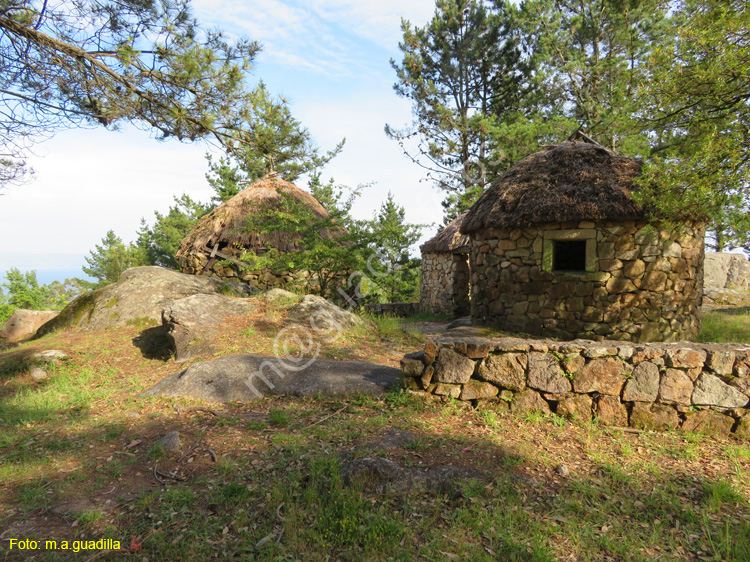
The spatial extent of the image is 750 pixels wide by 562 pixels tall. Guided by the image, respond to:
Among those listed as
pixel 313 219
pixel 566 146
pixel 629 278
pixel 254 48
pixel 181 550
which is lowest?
pixel 181 550

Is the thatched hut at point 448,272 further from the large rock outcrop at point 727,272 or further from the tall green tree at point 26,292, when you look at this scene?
the tall green tree at point 26,292

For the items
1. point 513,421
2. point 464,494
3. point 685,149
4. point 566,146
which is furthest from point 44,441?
point 566,146

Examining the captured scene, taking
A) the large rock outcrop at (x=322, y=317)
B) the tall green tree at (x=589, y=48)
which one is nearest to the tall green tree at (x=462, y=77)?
the tall green tree at (x=589, y=48)

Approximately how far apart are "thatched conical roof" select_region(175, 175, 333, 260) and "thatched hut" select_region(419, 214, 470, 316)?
3815 millimetres

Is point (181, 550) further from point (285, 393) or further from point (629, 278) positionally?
point (629, 278)

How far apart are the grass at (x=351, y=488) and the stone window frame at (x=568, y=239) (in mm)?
4170

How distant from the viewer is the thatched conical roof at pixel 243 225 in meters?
12.1

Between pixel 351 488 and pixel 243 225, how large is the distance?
34.1 feet

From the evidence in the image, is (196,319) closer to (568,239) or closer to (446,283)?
(568,239)

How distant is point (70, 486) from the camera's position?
10.7ft

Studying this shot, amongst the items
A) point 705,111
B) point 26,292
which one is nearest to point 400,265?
point 705,111

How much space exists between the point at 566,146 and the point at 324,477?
835 centimetres

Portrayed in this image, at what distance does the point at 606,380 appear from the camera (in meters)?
4.23

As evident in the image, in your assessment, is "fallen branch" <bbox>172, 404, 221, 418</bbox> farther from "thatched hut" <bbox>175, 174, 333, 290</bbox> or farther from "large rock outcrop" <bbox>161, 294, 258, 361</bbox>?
"thatched hut" <bbox>175, 174, 333, 290</bbox>
